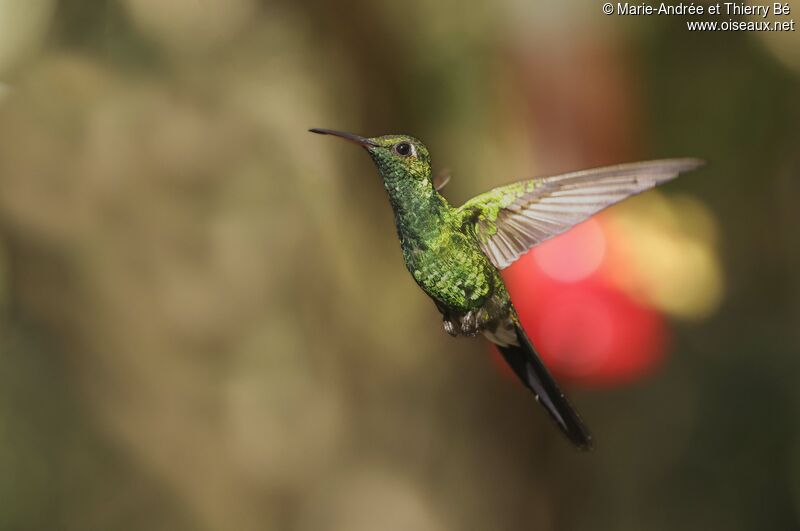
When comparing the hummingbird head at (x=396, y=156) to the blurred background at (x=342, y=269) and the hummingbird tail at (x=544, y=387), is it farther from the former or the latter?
the blurred background at (x=342, y=269)

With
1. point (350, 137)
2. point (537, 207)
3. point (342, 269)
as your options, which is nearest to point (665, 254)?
point (342, 269)

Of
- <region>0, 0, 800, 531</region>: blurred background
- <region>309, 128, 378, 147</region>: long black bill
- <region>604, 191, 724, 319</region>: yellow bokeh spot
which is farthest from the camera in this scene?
<region>0, 0, 800, 531</region>: blurred background

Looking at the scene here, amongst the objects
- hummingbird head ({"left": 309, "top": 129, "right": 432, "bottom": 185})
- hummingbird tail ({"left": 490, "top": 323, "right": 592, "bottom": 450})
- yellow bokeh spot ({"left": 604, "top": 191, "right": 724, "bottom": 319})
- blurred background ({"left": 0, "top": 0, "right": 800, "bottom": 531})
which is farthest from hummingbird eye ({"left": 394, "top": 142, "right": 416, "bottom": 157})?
blurred background ({"left": 0, "top": 0, "right": 800, "bottom": 531})

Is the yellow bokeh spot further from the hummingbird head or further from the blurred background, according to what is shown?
the hummingbird head

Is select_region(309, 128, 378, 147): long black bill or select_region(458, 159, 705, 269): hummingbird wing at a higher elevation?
select_region(309, 128, 378, 147): long black bill

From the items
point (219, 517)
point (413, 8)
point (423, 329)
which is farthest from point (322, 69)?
point (219, 517)

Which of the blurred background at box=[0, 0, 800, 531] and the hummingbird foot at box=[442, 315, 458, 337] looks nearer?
the hummingbird foot at box=[442, 315, 458, 337]

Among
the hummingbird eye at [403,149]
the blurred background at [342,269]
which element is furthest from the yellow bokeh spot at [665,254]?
the hummingbird eye at [403,149]

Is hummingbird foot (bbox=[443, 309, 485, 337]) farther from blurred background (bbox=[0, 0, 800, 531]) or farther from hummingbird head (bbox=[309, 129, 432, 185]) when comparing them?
blurred background (bbox=[0, 0, 800, 531])

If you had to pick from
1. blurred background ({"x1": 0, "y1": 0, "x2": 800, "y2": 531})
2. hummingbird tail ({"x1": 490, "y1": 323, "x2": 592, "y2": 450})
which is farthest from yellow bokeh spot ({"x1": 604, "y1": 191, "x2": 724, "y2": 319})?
hummingbird tail ({"x1": 490, "y1": 323, "x2": 592, "y2": 450})

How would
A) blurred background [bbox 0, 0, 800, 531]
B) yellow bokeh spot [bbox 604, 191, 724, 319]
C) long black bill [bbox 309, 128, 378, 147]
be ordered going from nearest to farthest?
1. long black bill [bbox 309, 128, 378, 147]
2. yellow bokeh spot [bbox 604, 191, 724, 319]
3. blurred background [bbox 0, 0, 800, 531]
